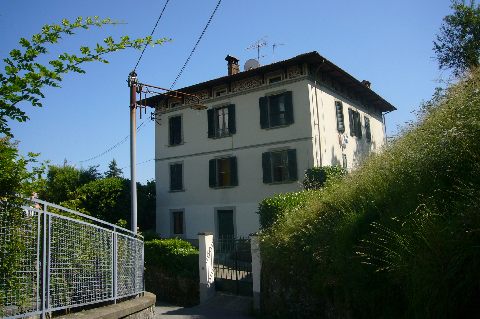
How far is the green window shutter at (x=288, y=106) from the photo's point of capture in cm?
1886

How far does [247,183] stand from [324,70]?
A: 7.22 metres

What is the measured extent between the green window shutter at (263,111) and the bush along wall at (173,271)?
7519 millimetres

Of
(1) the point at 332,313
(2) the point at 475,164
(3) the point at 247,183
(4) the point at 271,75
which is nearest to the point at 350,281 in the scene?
(1) the point at 332,313

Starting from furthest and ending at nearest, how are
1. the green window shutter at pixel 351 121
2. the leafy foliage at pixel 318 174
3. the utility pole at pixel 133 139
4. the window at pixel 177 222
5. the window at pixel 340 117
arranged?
the green window shutter at pixel 351 121, the window at pixel 177 222, the window at pixel 340 117, the leafy foliage at pixel 318 174, the utility pole at pixel 133 139

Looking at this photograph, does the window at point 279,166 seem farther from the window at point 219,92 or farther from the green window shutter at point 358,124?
the green window shutter at point 358,124

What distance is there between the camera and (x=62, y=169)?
23922 mm

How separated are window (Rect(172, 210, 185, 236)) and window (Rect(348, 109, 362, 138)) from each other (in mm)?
11145

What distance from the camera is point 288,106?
19.0m

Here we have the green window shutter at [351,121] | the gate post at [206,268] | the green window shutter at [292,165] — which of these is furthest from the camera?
the green window shutter at [351,121]

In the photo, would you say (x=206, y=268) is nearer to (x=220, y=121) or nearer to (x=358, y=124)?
(x=220, y=121)

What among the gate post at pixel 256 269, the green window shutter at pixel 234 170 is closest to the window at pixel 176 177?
the green window shutter at pixel 234 170

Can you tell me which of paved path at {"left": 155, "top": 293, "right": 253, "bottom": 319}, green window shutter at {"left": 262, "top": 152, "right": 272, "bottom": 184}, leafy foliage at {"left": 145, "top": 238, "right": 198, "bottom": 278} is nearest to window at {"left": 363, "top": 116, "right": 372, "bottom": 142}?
green window shutter at {"left": 262, "top": 152, "right": 272, "bottom": 184}

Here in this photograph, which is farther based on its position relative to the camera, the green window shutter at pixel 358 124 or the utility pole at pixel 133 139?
the green window shutter at pixel 358 124

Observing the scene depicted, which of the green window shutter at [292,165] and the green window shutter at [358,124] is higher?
the green window shutter at [358,124]
